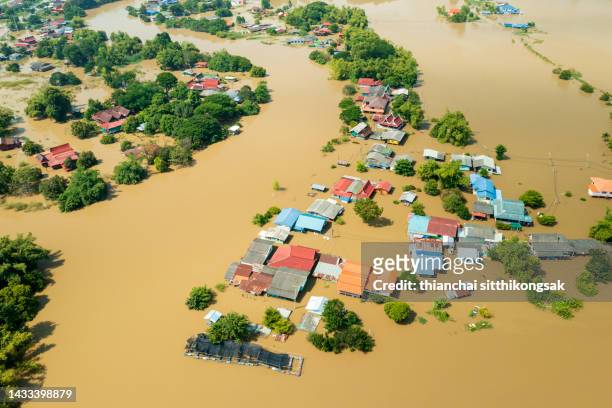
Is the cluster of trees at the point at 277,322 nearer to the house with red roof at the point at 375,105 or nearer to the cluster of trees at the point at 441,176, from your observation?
the cluster of trees at the point at 441,176

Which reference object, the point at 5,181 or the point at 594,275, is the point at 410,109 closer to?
the point at 594,275

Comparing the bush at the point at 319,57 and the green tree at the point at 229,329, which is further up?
the bush at the point at 319,57

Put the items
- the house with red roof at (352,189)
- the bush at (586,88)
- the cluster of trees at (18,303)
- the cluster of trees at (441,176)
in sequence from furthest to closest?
the bush at (586,88), the house with red roof at (352,189), the cluster of trees at (441,176), the cluster of trees at (18,303)

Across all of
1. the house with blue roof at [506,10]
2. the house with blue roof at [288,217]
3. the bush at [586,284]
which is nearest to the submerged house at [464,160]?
the bush at [586,284]

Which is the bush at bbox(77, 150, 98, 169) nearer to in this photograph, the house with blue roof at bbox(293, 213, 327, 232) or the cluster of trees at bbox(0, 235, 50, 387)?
the cluster of trees at bbox(0, 235, 50, 387)

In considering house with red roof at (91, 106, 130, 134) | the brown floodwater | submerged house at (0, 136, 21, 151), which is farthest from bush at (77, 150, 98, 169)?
submerged house at (0, 136, 21, 151)

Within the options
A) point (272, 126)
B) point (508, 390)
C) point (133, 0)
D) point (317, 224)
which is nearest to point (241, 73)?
point (272, 126)
